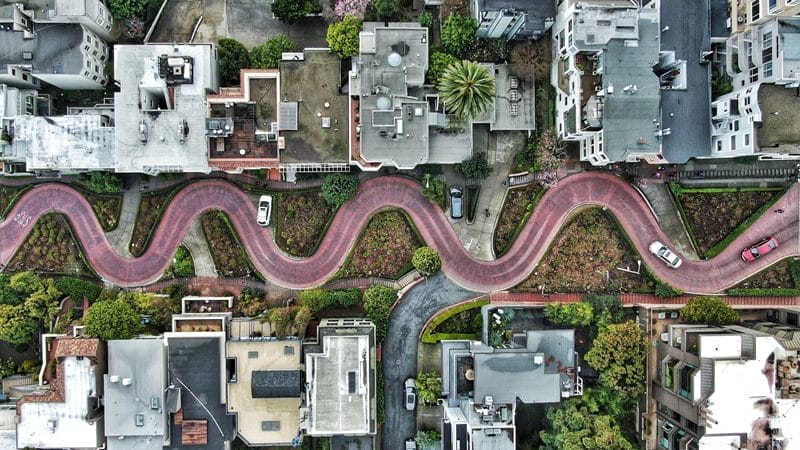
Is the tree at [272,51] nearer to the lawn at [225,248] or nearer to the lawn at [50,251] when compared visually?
the lawn at [225,248]

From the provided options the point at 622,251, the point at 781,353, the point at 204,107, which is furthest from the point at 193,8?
the point at 781,353

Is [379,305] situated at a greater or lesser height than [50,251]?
lesser

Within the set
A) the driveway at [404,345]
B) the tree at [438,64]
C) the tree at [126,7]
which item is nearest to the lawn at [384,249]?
the driveway at [404,345]

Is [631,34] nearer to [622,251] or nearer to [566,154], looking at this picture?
[566,154]

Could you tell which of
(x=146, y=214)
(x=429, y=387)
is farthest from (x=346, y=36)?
(x=429, y=387)

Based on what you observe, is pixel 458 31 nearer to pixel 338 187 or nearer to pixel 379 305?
pixel 338 187

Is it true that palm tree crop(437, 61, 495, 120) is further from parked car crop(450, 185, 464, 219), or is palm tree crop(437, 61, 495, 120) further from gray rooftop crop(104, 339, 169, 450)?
gray rooftop crop(104, 339, 169, 450)

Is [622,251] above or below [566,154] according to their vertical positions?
below
